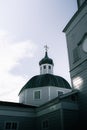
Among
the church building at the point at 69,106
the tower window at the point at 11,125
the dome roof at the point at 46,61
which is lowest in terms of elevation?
the tower window at the point at 11,125

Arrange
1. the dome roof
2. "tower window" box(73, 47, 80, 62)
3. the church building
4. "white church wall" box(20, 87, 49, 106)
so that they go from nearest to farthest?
the church building, "tower window" box(73, 47, 80, 62), "white church wall" box(20, 87, 49, 106), the dome roof

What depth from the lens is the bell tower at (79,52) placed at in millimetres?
15695

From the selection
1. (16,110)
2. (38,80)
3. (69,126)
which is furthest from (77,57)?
(38,80)

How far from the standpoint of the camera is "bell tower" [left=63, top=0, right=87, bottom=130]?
51.5 feet

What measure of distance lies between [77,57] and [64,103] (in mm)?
5069

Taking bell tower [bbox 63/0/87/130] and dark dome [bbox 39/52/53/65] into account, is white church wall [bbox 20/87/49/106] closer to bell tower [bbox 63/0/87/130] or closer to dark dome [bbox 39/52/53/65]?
dark dome [bbox 39/52/53/65]

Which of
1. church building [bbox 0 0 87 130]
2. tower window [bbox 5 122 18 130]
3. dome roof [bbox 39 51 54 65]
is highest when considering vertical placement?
dome roof [bbox 39 51 54 65]

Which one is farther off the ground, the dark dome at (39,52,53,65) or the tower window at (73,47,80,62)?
the dark dome at (39,52,53,65)

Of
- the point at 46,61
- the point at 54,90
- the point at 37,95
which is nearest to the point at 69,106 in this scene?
the point at 54,90

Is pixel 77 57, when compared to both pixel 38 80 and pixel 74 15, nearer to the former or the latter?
pixel 74 15

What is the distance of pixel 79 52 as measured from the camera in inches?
674

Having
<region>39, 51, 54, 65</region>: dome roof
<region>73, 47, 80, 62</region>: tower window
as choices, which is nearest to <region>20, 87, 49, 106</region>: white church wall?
<region>39, 51, 54, 65</region>: dome roof

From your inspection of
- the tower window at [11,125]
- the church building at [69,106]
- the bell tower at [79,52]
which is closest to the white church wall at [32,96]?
the church building at [69,106]

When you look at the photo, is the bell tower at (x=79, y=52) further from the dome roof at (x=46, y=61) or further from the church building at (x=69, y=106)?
the dome roof at (x=46, y=61)
